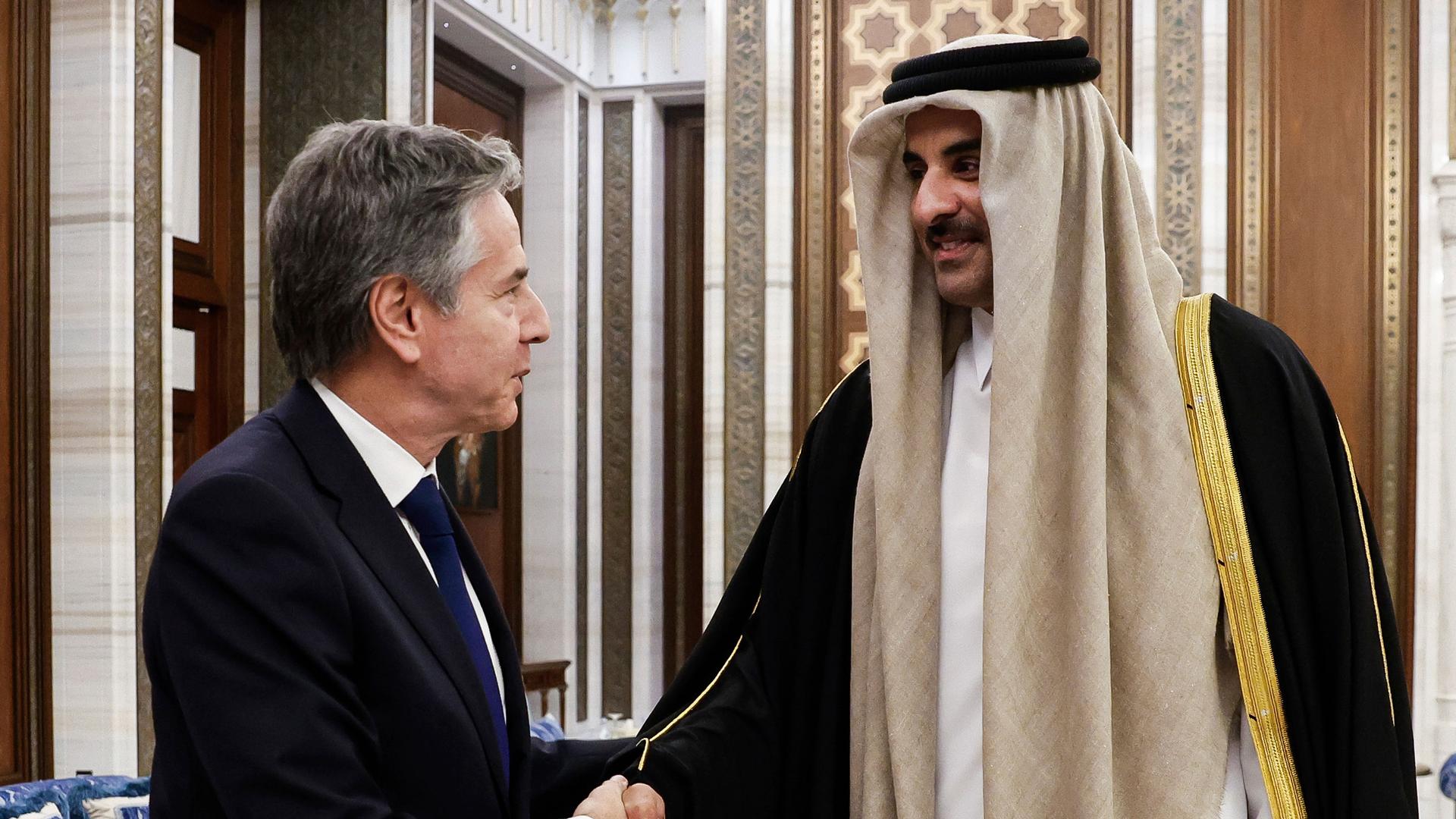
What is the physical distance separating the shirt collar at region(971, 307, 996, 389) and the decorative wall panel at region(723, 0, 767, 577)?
3.76 meters

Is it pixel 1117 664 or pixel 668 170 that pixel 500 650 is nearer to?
pixel 1117 664

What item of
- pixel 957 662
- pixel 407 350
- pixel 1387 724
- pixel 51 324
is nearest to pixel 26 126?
pixel 51 324

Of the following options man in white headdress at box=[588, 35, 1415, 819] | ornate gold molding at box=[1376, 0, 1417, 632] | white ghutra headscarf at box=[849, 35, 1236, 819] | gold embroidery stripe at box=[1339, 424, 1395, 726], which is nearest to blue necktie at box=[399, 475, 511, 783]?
man in white headdress at box=[588, 35, 1415, 819]

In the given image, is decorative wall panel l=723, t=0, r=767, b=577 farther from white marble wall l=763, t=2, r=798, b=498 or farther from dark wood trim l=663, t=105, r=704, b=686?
dark wood trim l=663, t=105, r=704, b=686

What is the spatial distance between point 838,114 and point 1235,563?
4.19 meters

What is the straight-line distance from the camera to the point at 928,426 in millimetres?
1912

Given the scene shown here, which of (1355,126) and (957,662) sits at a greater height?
(1355,126)

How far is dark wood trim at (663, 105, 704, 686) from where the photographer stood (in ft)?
27.7

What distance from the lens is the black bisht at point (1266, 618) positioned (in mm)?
1707

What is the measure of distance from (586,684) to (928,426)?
655 cm

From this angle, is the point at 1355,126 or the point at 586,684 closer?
the point at 1355,126

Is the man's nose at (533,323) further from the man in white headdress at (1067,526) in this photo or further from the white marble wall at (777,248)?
the white marble wall at (777,248)

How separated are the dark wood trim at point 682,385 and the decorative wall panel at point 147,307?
4108 millimetres

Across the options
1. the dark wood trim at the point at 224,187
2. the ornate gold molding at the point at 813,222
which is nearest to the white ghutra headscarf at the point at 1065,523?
the ornate gold molding at the point at 813,222
